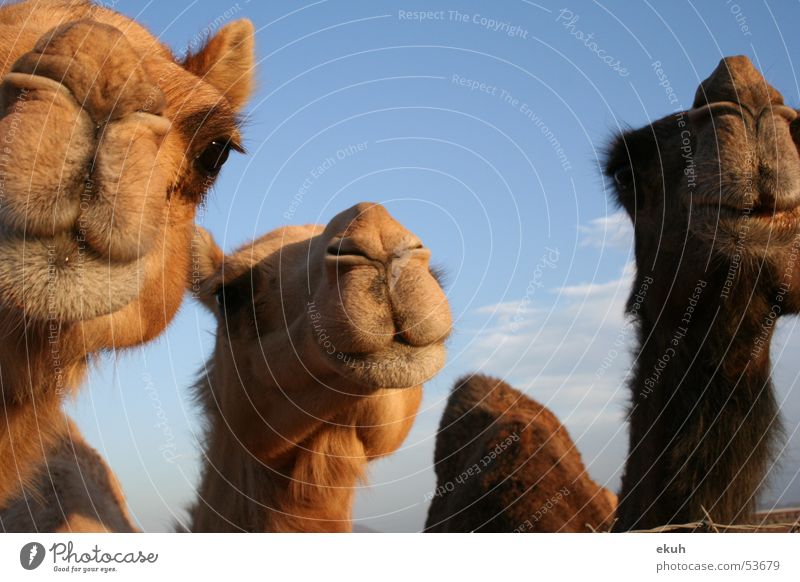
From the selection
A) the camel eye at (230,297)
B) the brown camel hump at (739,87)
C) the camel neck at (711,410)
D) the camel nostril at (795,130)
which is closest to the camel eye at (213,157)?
the camel eye at (230,297)

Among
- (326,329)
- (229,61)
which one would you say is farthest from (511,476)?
(229,61)

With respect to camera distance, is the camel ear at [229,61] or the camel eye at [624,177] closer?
the camel ear at [229,61]

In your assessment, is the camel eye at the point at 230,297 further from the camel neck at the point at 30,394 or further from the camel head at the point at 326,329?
the camel neck at the point at 30,394

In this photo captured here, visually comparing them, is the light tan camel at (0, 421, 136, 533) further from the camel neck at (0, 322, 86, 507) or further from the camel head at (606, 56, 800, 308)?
the camel head at (606, 56, 800, 308)

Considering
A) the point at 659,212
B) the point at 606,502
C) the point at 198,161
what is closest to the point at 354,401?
the point at 198,161

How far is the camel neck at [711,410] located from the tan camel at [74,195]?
3.19 m

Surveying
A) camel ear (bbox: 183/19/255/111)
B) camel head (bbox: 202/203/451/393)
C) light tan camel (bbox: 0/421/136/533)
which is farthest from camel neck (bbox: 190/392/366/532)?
camel ear (bbox: 183/19/255/111)

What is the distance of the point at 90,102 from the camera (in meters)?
2.93

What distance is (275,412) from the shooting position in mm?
5434

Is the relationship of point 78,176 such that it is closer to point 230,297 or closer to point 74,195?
point 74,195

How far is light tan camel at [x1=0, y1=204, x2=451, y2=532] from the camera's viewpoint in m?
5.22

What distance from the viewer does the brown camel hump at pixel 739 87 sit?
16.1 ft

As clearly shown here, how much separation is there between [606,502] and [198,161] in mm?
5682
